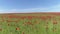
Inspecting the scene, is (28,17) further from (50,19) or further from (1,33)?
(1,33)

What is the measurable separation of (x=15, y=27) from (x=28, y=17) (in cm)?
28

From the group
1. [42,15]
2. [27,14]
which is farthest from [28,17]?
[42,15]

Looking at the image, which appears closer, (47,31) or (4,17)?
(47,31)

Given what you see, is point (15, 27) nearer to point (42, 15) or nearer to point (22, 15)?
point (22, 15)

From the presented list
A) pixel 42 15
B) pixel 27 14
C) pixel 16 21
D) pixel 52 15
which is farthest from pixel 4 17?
pixel 52 15

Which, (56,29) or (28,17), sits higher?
(28,17)

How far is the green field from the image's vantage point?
241 cm

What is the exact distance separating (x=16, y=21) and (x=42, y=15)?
1.51ft

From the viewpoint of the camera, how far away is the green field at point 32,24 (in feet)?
7.89

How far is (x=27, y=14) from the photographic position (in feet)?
8.30

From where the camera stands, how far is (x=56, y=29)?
2.38 metres

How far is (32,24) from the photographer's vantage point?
8.03 feet

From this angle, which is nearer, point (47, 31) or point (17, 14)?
point (47, 31)

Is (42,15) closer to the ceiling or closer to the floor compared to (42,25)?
A: closer to the ceiling
